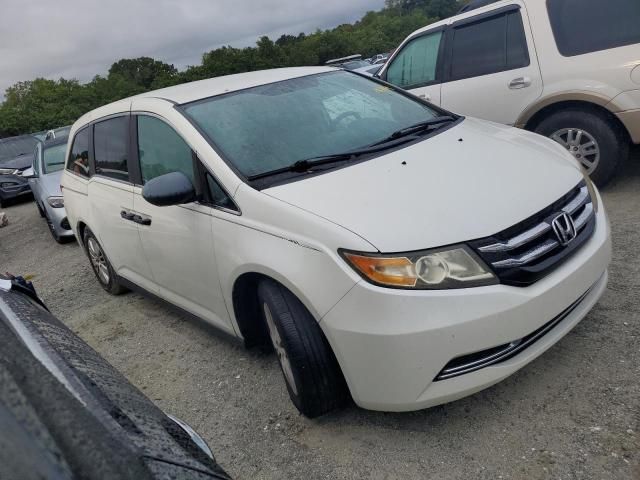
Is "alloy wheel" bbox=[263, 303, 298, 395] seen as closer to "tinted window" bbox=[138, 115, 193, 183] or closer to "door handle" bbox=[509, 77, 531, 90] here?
"tinted window" bbox=[138, 115, 193, 183]

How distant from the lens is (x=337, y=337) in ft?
7.65

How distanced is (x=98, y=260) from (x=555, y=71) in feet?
14.3

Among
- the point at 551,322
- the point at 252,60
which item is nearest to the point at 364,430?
the point at 551,322

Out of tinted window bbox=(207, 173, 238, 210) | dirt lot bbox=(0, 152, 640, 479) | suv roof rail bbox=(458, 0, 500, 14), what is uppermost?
suv roof rail bbox=(458, 0, 500, 14)

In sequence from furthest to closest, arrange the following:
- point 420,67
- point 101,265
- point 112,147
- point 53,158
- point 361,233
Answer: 1. point 53,158
2. point 420,67
3. point 101,265
4. point 112,147
5. point 361,233

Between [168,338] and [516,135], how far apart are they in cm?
272

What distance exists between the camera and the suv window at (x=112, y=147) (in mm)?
3871

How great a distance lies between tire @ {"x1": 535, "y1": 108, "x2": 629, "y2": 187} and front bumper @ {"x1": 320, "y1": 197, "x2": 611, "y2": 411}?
279 cm

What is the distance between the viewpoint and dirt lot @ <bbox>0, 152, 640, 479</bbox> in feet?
7.52

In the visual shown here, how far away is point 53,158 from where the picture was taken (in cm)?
877

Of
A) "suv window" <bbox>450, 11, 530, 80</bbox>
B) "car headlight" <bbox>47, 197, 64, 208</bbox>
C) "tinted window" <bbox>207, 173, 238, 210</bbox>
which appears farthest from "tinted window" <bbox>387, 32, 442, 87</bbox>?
"car headlight" <bbox>47, 197, 64, 208</bbox>

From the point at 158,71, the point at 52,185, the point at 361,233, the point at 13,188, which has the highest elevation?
the point at 158,71

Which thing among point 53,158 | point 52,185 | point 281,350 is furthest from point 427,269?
point 53,158

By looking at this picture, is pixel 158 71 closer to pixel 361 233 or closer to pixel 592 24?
pixel 592 24
